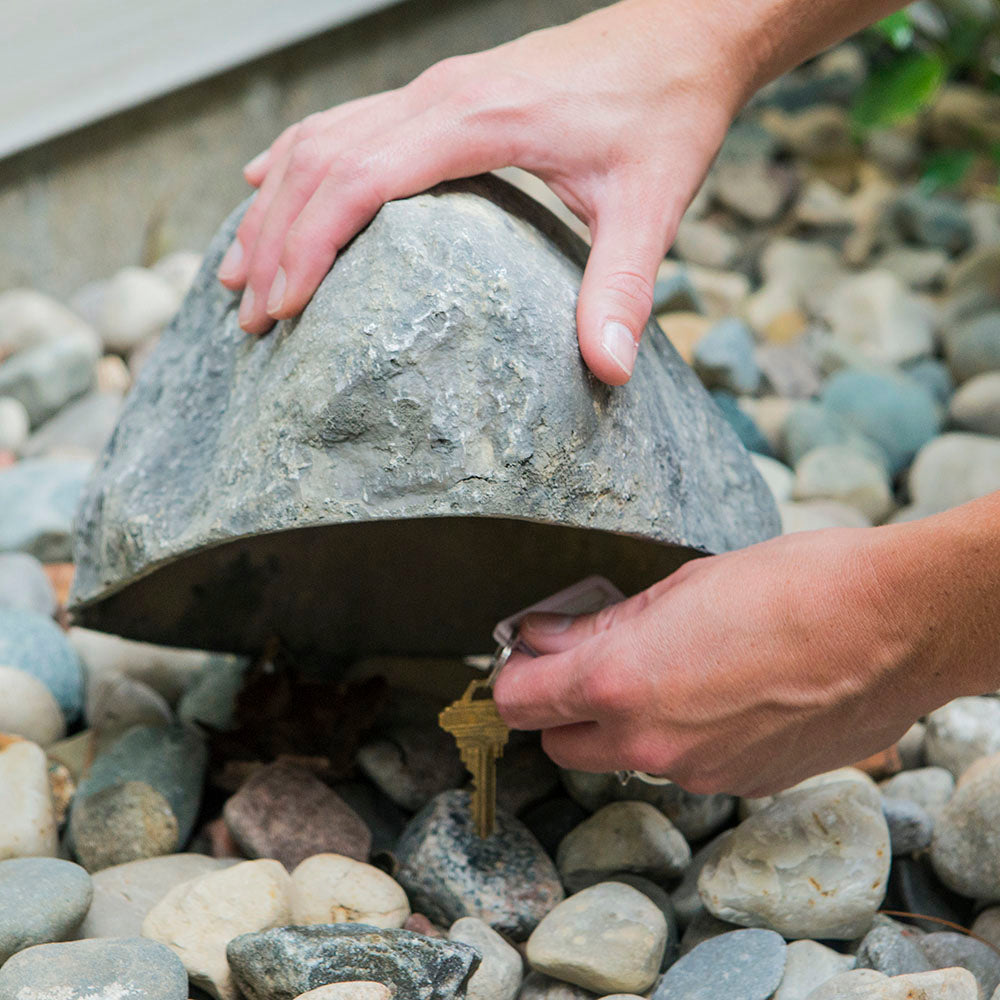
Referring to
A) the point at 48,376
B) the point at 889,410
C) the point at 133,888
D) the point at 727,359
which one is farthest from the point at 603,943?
the point at 48,376

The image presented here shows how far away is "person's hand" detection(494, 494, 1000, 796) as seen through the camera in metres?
1.15

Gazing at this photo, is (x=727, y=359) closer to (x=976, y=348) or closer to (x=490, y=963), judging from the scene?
(x=976, y=348)

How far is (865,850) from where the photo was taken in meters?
1.35

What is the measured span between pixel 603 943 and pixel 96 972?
0.57 meters

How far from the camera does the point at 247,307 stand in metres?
1.40

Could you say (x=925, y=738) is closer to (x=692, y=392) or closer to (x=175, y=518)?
(x=692, y=392)

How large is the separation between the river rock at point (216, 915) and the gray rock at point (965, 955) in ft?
2.65

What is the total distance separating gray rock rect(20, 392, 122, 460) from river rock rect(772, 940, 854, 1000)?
6.67 feet

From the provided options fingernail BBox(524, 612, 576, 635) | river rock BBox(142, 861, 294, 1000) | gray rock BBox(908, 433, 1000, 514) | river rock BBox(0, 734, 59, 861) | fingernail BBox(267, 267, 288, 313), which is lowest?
gray rock BBox(908, 433, 1000, 514)

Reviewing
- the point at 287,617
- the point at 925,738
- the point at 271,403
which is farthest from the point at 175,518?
the point at 925,738

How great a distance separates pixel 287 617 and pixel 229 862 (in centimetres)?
51

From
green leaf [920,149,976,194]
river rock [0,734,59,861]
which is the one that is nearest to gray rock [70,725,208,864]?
river rock [0,734,59,861]

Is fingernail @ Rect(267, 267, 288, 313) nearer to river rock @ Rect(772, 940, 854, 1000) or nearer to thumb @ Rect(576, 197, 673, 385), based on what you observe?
thumb @ Rect(576, 197, 673, 385)

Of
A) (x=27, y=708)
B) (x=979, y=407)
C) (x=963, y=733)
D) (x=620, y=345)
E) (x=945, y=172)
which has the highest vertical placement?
(x=620, y=345)
